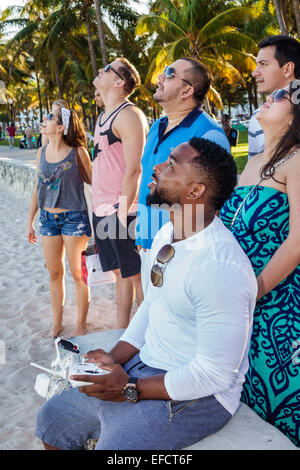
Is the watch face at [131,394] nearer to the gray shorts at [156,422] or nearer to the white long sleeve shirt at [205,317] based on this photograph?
the gray shorts at [156,422]

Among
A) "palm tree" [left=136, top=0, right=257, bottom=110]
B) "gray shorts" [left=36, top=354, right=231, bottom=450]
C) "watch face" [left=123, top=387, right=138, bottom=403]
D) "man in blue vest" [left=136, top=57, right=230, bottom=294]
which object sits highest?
"palm tree" [left=136, top=0, right=257, bottom=110]

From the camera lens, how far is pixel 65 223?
3770 mm

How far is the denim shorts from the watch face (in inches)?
87.4

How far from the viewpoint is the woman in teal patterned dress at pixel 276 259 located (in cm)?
187

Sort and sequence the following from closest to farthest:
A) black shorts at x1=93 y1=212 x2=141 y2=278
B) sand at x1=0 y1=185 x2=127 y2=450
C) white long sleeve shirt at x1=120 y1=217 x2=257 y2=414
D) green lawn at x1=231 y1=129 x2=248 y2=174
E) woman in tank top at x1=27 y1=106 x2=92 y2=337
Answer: white long sleeve shirt at x1=120 y1=217 x2=257 y2=414 < sand at x1=0 y1=185 x2=127 y2=450 < black shorts at x1=93 y1=212 x2=141 y2=278 < woman in tank top at x1=27 y1=106 x2=92 y2=337 < green lawn at x1=231 y1=129 x2=248 y2=174

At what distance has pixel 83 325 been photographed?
13.4ft

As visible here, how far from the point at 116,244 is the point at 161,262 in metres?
1.76

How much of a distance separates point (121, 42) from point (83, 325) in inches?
989

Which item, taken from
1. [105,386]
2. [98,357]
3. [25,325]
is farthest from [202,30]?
[105,386]

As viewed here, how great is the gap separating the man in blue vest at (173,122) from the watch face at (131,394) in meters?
1.15

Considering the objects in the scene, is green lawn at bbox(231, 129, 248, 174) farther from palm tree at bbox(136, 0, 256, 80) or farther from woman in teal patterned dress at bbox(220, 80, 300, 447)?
woman in teal patterned dress at bbox(220, 80, 300, 447)

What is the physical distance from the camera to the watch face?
167cm

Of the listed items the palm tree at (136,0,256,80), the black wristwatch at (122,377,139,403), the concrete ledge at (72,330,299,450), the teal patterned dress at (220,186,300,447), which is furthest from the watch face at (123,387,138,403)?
the palm tree at (136,0,256,80)

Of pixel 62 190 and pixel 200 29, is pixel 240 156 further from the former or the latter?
pixel 62 190
